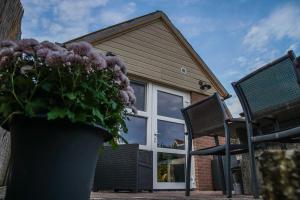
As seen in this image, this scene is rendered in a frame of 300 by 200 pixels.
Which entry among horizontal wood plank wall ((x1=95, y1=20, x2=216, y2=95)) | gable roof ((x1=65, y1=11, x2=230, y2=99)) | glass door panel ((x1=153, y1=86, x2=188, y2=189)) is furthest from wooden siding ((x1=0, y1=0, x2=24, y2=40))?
glass door panel ((x1=153, y1=86, x2=188, y2=189))

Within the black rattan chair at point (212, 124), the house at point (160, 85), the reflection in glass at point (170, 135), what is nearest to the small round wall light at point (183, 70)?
the house at point (160, 85)

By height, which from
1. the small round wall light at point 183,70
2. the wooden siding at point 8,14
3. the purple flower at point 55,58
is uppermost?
the small round wall light at point 183,70

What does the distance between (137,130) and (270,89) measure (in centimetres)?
322

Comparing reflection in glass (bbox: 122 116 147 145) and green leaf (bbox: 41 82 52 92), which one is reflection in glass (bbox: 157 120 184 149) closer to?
reflection in glass (bbox: 122 116 147 145)

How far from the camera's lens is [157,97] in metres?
5.32

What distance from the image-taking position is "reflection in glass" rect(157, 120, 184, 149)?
4.98m

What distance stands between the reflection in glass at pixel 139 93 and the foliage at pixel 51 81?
3.69 m

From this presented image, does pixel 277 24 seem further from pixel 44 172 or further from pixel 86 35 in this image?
pixel 44 172

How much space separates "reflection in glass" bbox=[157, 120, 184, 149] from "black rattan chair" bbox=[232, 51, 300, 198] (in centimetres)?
301

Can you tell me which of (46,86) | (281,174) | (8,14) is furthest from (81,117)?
(8,14)

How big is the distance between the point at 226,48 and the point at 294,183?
688 centimetres

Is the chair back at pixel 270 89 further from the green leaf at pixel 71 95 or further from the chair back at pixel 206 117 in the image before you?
the green leaf at pixel 71 95

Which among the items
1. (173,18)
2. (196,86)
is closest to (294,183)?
(196,86)

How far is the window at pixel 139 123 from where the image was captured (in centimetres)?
466
